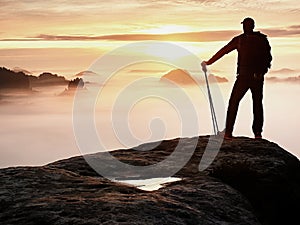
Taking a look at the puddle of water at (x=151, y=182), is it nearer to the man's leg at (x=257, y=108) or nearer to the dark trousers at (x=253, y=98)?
the dark trousers at (x=253, y=98)

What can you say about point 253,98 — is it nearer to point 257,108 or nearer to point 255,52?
point 257,108

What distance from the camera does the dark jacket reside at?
16.3 m

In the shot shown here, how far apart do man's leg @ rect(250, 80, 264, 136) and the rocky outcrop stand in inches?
60.9

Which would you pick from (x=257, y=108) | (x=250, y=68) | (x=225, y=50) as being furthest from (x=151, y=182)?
(x=225, y=50)

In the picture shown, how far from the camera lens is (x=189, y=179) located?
11.7 metres

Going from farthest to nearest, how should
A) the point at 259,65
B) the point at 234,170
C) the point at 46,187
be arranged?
the point at 259,65, the point at 234,170, the point at 46,187

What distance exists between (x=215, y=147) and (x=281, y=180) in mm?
2573

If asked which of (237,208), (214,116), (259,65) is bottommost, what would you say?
(237,208)

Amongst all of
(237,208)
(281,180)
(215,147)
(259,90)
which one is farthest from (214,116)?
(237,208)

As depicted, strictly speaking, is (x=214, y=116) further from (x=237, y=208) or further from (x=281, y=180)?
(x=237, y=208)

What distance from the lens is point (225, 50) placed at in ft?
56.2

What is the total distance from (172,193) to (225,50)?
7996 millimetres

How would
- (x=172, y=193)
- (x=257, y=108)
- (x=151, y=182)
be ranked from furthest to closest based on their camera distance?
(x=257, y=108), (x=151, y=182), (x=172, y=193)

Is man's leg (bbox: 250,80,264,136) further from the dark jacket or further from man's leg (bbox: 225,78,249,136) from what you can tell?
the dark jacket
